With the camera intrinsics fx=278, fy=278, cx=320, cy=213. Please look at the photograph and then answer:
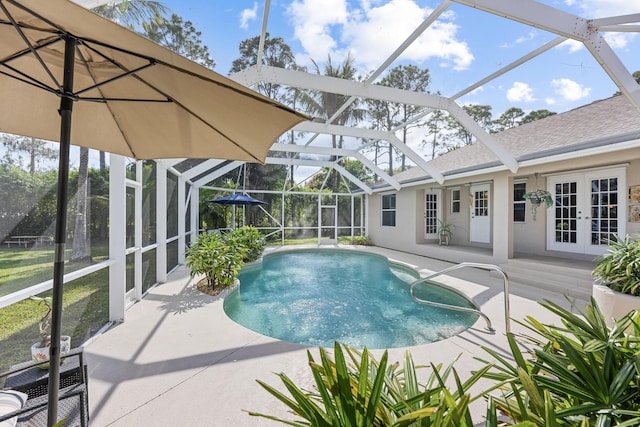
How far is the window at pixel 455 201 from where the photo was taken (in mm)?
Result: 11254

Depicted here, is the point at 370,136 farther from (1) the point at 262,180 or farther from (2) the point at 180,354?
(1) the point at 262,180

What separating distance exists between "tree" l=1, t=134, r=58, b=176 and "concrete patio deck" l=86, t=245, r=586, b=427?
7.13ft

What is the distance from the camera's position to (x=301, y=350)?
336 cm

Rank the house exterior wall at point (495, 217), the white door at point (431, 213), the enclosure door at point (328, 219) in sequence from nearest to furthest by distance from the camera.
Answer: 1. the house exterior wall at point (495, 217)
2. the white door at point (431, 213)
3. the enclosure door at point (328, 219)

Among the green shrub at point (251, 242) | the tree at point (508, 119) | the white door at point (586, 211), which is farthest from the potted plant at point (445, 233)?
the tree at point (508, 119)

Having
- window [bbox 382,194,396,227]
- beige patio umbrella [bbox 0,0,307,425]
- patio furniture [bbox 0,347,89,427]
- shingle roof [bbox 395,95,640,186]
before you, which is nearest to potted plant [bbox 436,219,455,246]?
shingle roof [bbox 395,95,640,186]

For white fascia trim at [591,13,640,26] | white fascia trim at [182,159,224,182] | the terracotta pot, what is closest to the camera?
white fascia trim at [591,13,640,26]

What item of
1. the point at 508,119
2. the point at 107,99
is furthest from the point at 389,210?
the point at 508,119

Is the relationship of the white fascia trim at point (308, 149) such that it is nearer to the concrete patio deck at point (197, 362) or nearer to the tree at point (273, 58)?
the tree at point (273, 58)

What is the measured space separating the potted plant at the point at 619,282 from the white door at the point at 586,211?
292 centimetres

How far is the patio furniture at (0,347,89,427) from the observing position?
1721 mm

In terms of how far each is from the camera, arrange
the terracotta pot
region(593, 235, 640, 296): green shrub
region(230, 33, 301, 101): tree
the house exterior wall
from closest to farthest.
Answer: the terracotta pot
region(593, 235, 640, 296): green shrub
region(230, 33, 301, 101): tree
the house exterior wall

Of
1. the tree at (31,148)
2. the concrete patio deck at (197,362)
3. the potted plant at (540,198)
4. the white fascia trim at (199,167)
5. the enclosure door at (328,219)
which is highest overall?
the white fascia trim at (199,167)

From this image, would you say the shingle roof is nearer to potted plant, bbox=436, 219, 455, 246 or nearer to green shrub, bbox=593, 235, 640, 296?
potted plant, bbox=436, 219, 455, 246
